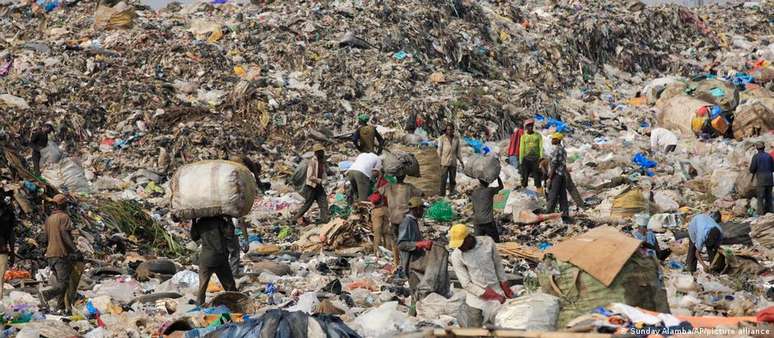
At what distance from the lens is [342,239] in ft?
37.8

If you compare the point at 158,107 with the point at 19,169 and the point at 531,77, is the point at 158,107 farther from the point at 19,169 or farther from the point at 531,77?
the point at 531,77

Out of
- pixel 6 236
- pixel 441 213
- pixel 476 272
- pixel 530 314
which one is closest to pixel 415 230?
pixel 476 272

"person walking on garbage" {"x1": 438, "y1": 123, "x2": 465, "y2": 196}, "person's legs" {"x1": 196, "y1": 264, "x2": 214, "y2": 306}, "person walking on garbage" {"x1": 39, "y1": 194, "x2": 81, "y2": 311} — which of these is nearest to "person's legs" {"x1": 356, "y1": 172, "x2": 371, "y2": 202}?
"person walking on garbage" {"x1": 438, "y1": 123, "x2": 465, "y2": 196}

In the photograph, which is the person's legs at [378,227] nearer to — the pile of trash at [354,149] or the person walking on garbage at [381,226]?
the person walking on garbage at [381,226]

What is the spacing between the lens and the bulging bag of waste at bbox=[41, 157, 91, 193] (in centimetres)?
1362

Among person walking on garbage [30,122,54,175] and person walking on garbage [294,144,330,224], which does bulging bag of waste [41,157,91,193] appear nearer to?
person walking on garbage [30,122,54,175]

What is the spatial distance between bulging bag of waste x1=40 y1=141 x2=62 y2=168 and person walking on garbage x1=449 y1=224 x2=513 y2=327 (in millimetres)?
8475

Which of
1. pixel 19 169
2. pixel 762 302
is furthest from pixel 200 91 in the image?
pixel 762 302

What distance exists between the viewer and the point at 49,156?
14.3 m

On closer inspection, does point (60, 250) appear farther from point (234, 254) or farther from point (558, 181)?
point (558, 181)

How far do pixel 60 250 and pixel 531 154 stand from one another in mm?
6963

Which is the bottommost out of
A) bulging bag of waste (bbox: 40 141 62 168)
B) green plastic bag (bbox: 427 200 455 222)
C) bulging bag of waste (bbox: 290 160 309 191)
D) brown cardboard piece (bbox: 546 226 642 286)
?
green plastic bag (bbox: 427 200 455 222)

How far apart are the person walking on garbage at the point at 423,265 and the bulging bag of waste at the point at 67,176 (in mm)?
6578

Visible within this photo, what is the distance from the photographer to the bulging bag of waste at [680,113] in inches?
744
